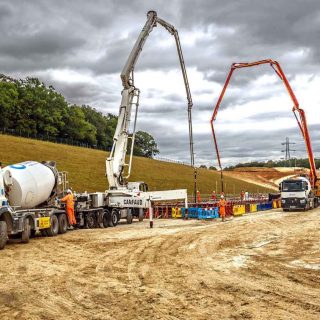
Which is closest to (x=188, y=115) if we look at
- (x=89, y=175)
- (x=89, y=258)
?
(x=89, y=258)

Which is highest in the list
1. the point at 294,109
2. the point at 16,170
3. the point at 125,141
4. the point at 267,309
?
the point at 294,109

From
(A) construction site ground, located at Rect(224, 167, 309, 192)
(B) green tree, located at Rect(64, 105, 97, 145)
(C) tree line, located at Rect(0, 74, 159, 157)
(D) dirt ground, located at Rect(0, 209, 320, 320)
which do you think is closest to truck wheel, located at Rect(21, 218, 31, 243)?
(D) dirt ground, located at Rect(0, 209, 320, 320)

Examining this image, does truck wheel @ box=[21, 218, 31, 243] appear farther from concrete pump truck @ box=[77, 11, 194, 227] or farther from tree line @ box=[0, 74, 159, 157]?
tree line @ box=[0, 74, 159, 157]

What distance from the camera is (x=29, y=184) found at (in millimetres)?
19094

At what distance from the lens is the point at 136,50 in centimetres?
2627

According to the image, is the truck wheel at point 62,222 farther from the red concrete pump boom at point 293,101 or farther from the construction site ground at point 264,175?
the construction site ground at point 264,175

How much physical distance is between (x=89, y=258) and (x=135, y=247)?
8.21 ft

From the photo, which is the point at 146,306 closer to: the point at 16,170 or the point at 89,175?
the point at 16,170

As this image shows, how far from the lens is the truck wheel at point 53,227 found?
2016 cm

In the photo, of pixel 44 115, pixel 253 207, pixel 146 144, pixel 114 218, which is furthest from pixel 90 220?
pixel 146 144

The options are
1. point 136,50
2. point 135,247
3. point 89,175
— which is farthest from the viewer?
point 89,175

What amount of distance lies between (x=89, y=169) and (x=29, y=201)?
43855 millimetres

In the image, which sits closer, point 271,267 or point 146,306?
point 146,306

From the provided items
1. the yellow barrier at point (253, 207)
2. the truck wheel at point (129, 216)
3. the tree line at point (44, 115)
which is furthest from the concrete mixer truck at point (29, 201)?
the tree line at point (44, 115)
